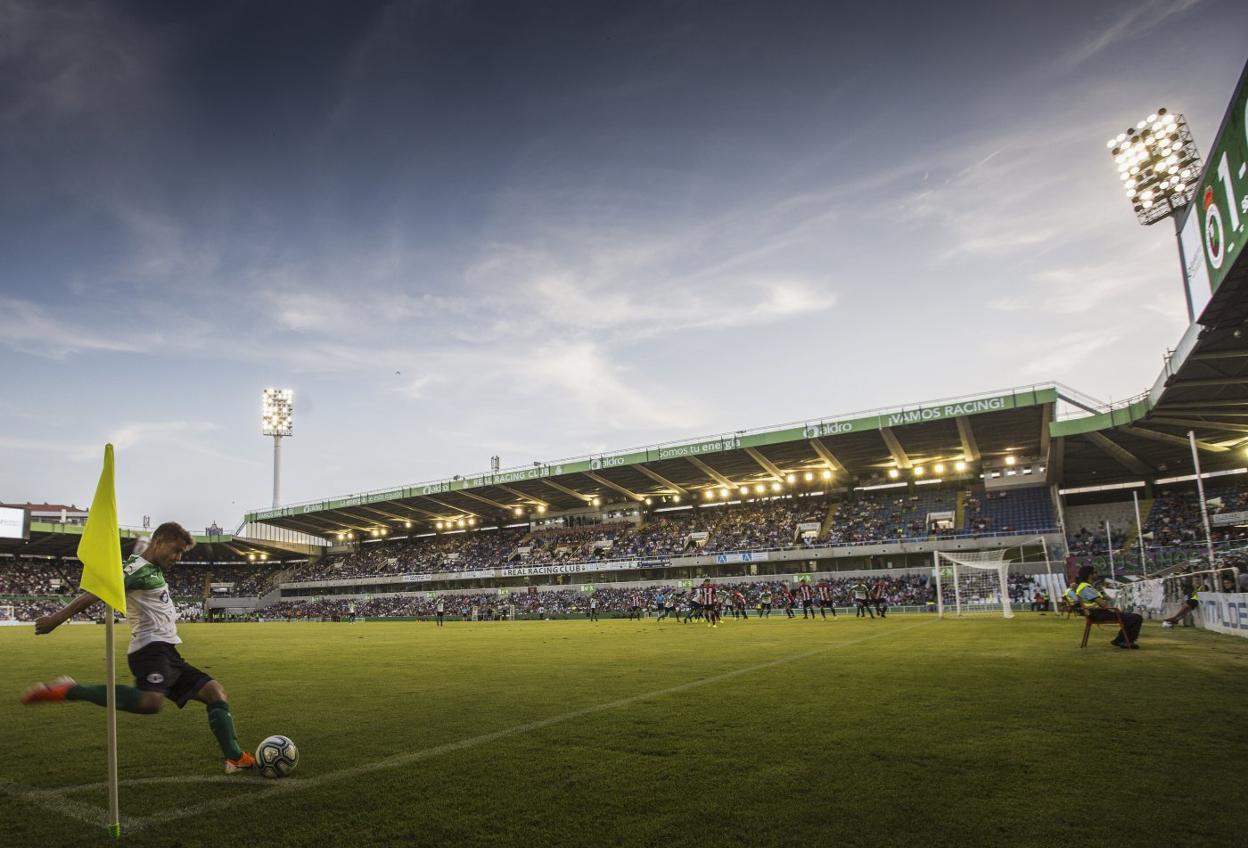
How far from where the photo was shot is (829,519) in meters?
56.4

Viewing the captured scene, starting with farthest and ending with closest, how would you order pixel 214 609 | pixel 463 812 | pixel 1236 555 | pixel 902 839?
pixel 214 609 → pixel 1236 555 → pixel 463 812 → pixel 902 839

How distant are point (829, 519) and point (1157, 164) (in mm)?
33489

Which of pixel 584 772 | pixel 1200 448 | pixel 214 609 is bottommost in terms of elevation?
pixel 214 609

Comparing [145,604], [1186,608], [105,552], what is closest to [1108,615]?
[1186,608]

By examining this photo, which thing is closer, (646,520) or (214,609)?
(646,520)

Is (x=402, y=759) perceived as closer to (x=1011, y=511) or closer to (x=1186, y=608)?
(x=1186, y=608)

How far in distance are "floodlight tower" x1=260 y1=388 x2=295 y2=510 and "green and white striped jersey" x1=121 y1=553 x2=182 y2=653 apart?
91.2 metres

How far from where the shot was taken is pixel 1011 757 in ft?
18.1

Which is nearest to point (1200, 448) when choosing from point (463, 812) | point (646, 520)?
point (646, 520)

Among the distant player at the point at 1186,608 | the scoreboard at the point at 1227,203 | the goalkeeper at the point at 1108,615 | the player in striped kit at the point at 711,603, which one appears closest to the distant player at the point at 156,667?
the goalkeeper at the point at 1108,615

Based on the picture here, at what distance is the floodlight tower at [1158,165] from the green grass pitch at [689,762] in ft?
81.0

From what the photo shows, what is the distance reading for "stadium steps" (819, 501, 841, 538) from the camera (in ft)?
181

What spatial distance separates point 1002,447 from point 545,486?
3652 centimetres

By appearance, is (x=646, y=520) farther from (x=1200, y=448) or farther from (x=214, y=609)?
(x=214, y=609)
